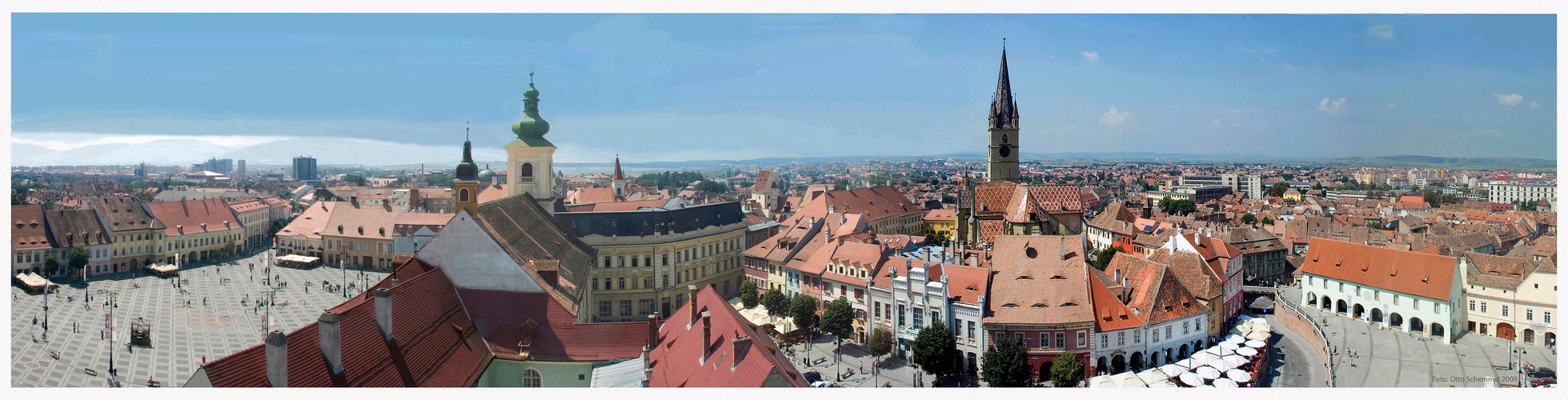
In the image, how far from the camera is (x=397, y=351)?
34.2 ft

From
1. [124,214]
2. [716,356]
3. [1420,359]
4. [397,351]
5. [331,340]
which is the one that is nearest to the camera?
[331,340]

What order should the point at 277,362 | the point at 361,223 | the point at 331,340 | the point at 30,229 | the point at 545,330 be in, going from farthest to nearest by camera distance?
1. the point at 361,223
2. the point at 30,229
3. the point at 545,330
4. the point at 331,340
5. the point at 277,362

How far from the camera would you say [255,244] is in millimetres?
48250

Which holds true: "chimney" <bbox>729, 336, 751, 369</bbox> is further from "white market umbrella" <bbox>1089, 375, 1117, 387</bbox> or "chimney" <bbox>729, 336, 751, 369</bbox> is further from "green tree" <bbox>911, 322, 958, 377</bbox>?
"white market umbrella" <bbox>1089, 375, 1117, 387</bbox>

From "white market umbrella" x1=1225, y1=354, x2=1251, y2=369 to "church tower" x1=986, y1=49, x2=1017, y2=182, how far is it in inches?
1063

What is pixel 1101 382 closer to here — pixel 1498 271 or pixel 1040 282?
pixel 1040 282

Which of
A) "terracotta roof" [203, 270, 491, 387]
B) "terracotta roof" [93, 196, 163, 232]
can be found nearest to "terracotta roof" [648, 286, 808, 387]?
"terracotta roof" [203, 270, 491, 387]

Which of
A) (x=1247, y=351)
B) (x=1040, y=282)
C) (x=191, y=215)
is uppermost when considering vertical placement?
(x=191, y=215)

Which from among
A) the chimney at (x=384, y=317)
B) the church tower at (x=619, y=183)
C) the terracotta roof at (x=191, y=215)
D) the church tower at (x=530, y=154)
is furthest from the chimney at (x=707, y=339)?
the church tower at (x=619, y=183)

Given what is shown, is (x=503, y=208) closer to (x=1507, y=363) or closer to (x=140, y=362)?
A: (x=140, y=362)

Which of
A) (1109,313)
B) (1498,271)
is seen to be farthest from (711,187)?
(1498,271)

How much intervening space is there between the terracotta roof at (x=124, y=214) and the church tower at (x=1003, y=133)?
43.2m

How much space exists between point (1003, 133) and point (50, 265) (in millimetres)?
45355

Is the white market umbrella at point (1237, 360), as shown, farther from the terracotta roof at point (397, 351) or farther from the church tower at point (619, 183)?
the church tower at point (619, 183)
